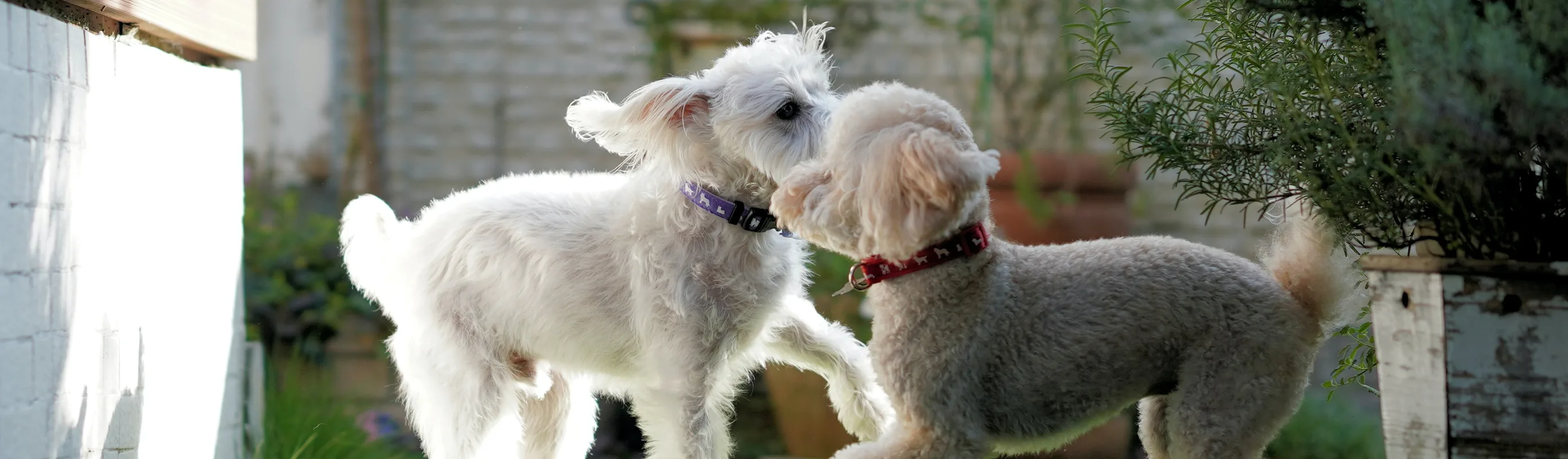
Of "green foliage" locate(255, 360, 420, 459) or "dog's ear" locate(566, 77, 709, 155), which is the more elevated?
"dog's ear" locate(566, 77, 709, 155)

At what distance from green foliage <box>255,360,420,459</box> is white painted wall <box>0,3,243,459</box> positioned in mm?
465

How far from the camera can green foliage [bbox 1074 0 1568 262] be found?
4.28 ft

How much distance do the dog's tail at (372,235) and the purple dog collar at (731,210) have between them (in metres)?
0.72

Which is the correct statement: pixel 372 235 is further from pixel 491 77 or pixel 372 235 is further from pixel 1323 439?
pixel 1323 439

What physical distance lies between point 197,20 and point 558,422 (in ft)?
4.14

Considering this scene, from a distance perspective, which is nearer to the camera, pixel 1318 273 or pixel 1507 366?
pixel 1507 366

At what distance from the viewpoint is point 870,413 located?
224cm

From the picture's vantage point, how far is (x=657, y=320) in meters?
2.03

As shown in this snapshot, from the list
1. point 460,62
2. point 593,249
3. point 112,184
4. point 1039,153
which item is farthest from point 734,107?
point 460,62

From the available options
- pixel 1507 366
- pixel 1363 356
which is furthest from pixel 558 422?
pixel 1507 366

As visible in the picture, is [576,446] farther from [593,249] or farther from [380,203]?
[380,203]

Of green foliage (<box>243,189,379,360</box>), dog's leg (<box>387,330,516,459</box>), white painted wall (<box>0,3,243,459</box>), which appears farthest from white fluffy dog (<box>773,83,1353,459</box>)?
green foliage (<box>243,189,379,360</box>)

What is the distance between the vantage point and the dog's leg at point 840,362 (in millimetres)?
2248

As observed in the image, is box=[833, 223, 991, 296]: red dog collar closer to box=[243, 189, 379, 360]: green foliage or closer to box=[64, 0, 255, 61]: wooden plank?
box=[64, 0, 255, 61]: wooden plank
